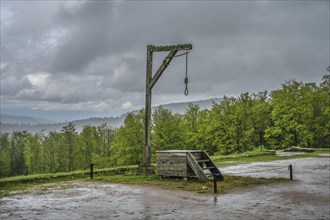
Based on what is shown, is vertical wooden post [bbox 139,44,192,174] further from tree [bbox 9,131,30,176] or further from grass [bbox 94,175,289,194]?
tree [bbox 9,131,30,176]

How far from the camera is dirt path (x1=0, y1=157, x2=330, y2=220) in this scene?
801cm

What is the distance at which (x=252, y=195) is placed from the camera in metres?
10.7

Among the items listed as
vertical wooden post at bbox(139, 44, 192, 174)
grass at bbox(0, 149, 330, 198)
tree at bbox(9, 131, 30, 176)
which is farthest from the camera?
tree at bbox(9, 131, 30, 176)

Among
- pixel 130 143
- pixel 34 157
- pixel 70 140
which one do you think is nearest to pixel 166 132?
pixel 130 143

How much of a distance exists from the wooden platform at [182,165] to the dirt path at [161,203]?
2.24 meters

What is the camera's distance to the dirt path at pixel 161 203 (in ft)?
26.3

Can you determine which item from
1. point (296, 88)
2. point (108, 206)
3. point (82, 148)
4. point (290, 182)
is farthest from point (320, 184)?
point (82, 148)

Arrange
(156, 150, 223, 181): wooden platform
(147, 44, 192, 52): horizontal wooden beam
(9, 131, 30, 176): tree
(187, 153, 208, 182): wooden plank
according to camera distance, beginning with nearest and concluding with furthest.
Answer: (187, 153, 208, 182): wooden plank < (156, 150, 223, 181): wooden platform < (147, 44, 192, 52): horizontal wooden beam < (9, 131, 30, 176): tree

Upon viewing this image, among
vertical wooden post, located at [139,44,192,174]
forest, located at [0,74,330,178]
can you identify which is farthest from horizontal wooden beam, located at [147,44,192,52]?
forest, located at [0,74,330,178]

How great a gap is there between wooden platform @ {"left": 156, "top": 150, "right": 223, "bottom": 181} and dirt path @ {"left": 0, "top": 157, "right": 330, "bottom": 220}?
224cm

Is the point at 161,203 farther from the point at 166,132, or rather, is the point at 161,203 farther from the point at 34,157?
the point at 34,157

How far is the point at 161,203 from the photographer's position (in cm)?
935

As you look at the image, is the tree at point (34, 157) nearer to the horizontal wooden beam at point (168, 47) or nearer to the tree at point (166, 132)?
the tree at point (166, 132)

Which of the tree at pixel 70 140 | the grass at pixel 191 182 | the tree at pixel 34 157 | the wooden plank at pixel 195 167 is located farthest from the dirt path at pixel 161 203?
the tree at pixel 34 157
